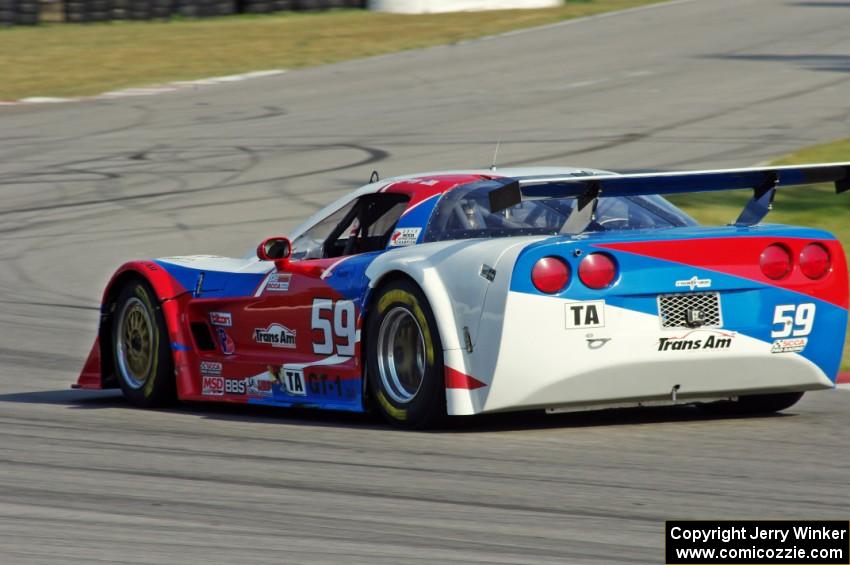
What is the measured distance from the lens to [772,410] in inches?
291

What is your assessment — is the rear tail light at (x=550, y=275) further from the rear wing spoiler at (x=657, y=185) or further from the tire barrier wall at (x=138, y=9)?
the tire barrier wall at (x=138, y=9)

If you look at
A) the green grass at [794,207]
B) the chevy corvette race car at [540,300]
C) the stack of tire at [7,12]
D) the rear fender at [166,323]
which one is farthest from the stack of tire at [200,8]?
the chevy corvette race car at [540,300]

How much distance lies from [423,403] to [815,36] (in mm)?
25632

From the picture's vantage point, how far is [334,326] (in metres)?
7.09

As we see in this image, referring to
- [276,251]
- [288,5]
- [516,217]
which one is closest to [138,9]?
[288,5]

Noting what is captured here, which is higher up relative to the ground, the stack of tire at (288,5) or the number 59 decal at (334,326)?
the stack of tire at (288,5)

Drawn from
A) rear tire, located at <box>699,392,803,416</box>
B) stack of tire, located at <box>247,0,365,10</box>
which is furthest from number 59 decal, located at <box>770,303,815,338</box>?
stack of tire, located at <box>247,0,365,10</box>

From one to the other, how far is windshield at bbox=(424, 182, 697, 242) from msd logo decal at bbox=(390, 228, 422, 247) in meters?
0.06

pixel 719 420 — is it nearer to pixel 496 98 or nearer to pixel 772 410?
pixel 772 410

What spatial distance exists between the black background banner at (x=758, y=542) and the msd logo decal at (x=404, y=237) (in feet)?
8.33

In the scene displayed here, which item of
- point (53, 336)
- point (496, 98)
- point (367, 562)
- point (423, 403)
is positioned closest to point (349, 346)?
point (423, 403)

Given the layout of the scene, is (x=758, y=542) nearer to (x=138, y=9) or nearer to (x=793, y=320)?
(x=793, y=320)

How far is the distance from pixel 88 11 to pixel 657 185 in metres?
28.9

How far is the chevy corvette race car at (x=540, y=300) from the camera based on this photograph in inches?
249
